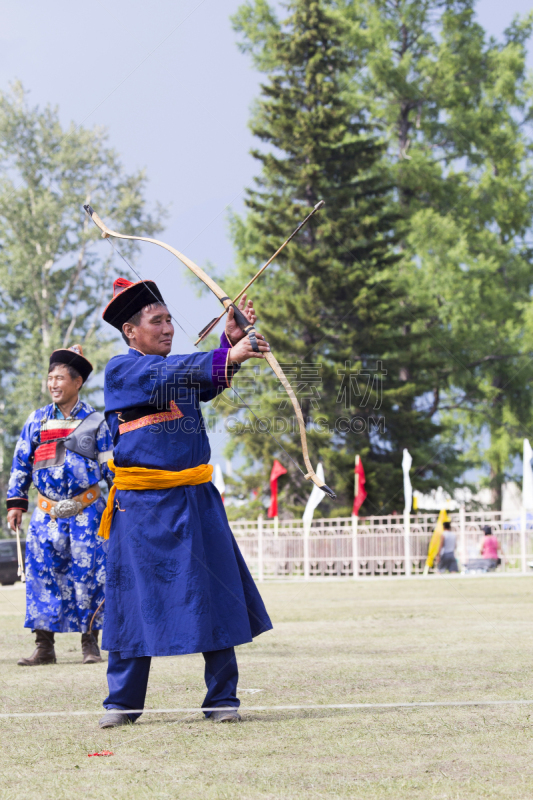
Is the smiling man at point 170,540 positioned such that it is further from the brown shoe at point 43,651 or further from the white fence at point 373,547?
the white fence at point 373,547

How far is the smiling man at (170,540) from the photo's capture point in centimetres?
389

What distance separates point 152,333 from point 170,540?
3.10ft

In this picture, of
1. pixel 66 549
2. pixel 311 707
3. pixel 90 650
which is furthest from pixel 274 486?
pixel 311 707

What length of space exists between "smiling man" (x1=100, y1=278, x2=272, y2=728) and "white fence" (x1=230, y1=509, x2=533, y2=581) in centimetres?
A: 1701

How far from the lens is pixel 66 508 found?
6.66 m

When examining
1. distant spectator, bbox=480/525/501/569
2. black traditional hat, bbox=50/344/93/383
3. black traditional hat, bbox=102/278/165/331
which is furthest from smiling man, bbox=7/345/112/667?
distant spectator, bbox=480/525/501/569

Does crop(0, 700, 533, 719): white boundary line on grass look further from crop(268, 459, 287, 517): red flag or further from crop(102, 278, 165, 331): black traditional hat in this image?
crop(268, 459, 287, 517): red flag

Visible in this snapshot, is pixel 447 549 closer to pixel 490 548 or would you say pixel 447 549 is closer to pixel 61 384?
pixel 490 548

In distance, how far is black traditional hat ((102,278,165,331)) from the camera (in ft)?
14.3

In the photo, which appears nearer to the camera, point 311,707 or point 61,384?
point 311,707

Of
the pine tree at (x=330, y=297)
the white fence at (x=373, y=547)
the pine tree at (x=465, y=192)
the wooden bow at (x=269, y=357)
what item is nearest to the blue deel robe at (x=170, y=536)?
the wooden bow at (x=269, y=357)

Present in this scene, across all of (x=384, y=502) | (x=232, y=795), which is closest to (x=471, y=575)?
(x=384, y=502)

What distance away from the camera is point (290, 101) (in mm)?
27703

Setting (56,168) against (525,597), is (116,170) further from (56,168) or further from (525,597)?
(525,597)
